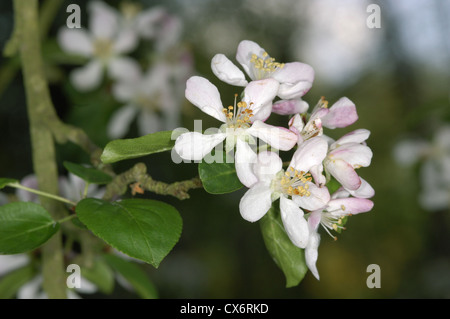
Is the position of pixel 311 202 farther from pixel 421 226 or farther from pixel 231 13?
pixel 421 226

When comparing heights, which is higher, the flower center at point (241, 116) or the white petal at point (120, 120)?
the white petal at point (120, 120)

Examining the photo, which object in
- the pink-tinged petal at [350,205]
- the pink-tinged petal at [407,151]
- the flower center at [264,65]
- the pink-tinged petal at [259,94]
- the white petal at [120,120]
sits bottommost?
the pink-tinged petal at [350,205]

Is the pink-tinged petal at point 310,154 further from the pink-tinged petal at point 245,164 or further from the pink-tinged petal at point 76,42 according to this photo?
the pink-tinged petal at point 76,42

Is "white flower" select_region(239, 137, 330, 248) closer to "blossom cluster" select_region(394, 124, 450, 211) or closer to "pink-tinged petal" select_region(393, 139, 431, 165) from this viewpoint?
"blossom cluster" select_region(394, 124, 450, 211)

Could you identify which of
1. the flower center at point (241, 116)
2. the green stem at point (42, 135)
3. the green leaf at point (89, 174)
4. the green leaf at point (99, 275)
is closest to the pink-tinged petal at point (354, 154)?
the flower center at point (241, 116)

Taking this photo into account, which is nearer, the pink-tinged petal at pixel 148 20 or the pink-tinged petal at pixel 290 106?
the pink-tinged petal at pixel 290 106

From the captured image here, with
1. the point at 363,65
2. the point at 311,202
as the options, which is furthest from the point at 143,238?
the point at 363,65

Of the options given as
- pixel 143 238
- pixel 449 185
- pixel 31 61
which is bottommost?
pixel 143 238
